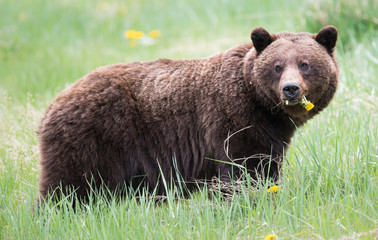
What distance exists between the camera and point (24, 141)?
6363 mm

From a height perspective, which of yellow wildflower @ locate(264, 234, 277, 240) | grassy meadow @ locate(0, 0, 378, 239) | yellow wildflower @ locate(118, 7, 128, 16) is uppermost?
yellow wildflower @ locate(118, 7, 128, 16)

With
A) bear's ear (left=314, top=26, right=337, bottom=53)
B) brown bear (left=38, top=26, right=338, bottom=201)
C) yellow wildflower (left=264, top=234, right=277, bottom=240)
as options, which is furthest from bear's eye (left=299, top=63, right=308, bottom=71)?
yellow wildflower (left=264, top=234, right=277, bottom=240)

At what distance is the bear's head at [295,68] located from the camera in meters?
4.74

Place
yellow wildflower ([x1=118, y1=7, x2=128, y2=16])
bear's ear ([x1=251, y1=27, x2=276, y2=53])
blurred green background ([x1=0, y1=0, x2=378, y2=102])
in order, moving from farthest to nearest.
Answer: yellow wildflower ([x1=118, y1=7, x2=128, y2=16]) < blurred green background ([x1=0, y1=0, x2=378, y2=102]) < bear's ear ([x1=251, y1=27, x2=276, y2=53])

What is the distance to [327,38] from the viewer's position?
4.98m

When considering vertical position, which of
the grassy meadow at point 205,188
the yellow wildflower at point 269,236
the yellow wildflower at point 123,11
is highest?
the yellow wildflower at point 123,11

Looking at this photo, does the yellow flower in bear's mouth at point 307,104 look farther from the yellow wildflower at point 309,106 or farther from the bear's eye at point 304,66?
the bear's eye at point 304,66

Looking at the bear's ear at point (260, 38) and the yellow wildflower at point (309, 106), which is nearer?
the yellow wildflower at point (309, 106)

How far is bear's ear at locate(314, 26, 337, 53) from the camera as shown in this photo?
4.92m

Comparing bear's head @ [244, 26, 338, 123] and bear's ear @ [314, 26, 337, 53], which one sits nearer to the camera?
bear's head @ [244, 26, 338, 123]

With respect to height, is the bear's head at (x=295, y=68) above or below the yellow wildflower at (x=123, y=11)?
below

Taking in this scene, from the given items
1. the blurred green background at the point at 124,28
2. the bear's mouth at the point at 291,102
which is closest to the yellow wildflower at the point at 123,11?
the blurred green background at the point at 124,28

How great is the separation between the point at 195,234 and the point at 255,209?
2.12ft

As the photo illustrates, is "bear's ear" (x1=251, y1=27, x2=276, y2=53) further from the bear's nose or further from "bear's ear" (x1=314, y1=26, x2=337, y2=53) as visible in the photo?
→ the bear's nose
